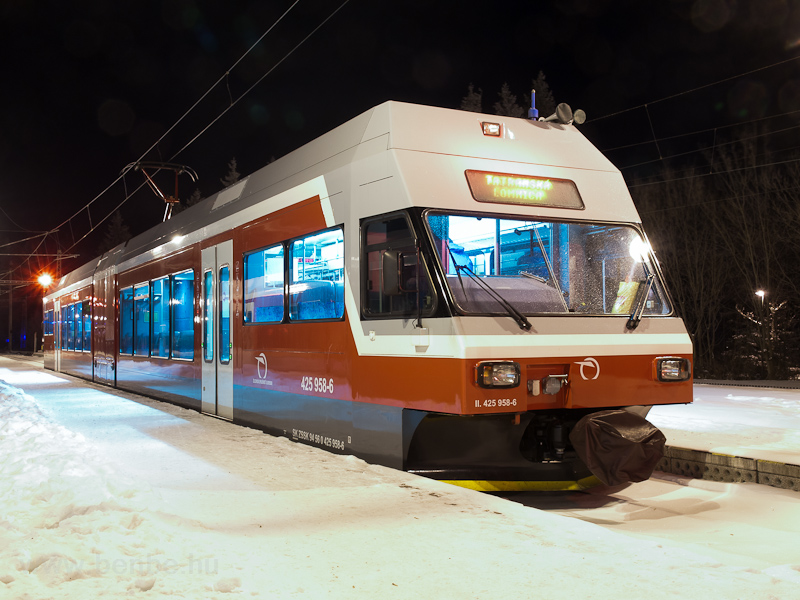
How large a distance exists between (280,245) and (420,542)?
4994mm

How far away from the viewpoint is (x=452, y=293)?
641cm

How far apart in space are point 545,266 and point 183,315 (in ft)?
24.6

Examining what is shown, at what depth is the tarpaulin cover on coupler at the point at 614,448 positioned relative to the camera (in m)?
6.39

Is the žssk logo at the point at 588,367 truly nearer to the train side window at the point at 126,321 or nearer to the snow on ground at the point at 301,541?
the snow on ground at the point at 301,541

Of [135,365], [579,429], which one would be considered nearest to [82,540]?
[579,429]

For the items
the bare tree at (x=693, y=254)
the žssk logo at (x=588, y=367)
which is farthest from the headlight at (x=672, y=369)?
the bare tree at (x=693, y=254)

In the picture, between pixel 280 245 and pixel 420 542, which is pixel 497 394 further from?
pixel 280 245

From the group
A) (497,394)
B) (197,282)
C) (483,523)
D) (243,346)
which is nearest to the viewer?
(483,523)

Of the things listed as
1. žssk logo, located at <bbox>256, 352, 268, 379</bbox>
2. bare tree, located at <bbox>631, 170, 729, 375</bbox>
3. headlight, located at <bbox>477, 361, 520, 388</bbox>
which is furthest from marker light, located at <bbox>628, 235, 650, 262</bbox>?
Result: bare tree, located at <bbox>631, 170, 729, 375</bbox>

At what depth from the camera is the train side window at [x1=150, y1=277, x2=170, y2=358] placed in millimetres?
13723

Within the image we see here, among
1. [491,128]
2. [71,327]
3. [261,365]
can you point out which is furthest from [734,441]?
[71,327]

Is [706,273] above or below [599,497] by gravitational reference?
above

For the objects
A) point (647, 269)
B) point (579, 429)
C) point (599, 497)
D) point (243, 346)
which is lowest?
point (599, 497)

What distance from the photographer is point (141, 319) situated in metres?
15.6
